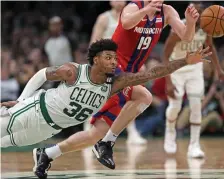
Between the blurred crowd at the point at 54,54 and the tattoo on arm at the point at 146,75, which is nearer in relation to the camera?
the tattoo on arm at the point at 146,75

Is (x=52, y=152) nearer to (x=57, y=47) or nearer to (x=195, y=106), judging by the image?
(x=195, y=106)

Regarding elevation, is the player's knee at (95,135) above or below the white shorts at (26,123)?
below

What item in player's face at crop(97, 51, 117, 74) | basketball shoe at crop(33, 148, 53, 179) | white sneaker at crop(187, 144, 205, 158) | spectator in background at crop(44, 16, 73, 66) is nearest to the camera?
player's face at crop(97, 51, 117, 74)

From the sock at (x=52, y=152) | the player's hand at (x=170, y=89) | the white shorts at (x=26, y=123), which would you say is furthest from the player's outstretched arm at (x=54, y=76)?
the player's hand at (x=170, y=89)

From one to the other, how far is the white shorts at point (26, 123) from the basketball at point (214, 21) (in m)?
2.15

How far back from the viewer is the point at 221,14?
8578mm

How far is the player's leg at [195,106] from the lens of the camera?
1056 centimetres

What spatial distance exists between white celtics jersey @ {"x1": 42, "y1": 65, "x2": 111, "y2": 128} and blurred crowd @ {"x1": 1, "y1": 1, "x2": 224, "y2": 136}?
5866 mm

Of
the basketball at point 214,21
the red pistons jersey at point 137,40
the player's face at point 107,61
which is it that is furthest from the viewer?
the basketball at point 214,21

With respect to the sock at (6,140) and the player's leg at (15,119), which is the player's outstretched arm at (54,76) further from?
the sock at (6,140)

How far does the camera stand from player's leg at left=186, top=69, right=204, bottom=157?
1056 centimetres

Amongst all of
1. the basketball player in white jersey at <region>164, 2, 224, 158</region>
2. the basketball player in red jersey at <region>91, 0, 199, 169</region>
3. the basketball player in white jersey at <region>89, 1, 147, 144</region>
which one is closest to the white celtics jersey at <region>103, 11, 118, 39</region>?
the basketball player in white jersey at <region>89, 1, 147, 144</region>

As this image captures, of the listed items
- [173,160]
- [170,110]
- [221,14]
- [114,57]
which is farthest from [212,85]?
[114,57]

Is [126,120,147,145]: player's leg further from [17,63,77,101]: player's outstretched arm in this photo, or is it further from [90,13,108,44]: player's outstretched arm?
[17,63,77,101]: player's outstretched arm
